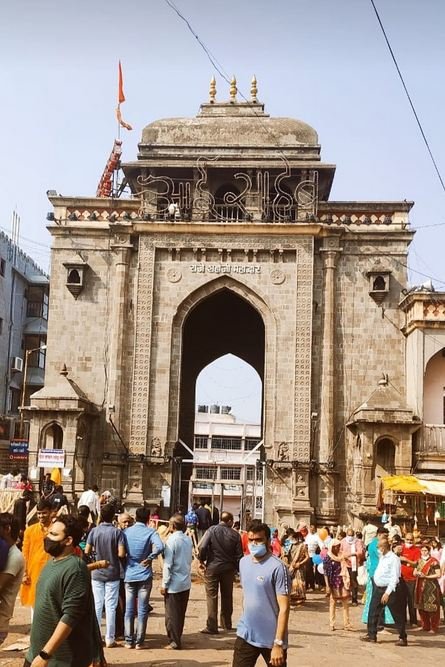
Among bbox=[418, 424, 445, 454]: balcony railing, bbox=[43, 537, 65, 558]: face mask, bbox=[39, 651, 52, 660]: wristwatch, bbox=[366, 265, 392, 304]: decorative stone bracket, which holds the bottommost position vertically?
bbox=[39, 651, 52, 660]: wristwatch

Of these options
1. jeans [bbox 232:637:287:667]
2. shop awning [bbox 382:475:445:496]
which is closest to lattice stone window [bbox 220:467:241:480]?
shop awning [bbox 382:475:445:496]

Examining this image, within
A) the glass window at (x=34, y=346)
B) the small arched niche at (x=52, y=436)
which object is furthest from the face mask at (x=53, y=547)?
the glass window at (x=34, y=346)

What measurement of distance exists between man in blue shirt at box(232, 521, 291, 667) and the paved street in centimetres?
280

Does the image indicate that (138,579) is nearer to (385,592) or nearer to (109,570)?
(109,570)

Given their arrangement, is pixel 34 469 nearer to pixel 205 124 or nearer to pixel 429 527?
pixel 429 527

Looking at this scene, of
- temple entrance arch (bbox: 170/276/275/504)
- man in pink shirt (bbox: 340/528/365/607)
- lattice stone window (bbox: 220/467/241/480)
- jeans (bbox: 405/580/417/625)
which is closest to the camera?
jeans (bbox: 405/580/417/625)

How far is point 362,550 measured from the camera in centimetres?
1636

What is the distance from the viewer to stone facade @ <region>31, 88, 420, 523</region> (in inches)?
987

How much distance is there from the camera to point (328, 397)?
83.0 feet

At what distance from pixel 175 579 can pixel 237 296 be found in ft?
55.9

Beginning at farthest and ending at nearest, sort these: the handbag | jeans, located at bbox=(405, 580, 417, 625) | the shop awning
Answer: the shop awning → the handbag → jeans, located at bbox=(405, 580, 417, 625)

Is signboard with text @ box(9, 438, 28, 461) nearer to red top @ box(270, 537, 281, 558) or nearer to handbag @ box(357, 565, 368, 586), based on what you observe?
red top @ box(270, 537, 281, 558)

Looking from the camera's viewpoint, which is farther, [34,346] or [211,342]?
[34,346]

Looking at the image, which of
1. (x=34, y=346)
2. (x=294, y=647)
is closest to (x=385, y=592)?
(x=294, y=647)
